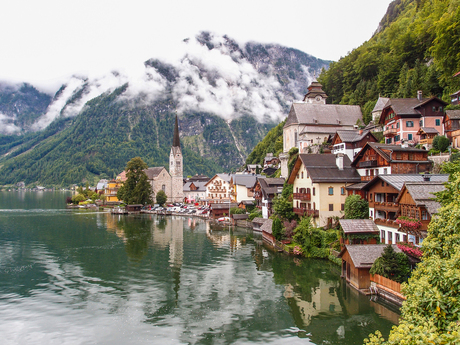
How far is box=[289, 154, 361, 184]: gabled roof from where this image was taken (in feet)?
137

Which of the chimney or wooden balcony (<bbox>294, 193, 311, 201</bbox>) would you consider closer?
the chimney

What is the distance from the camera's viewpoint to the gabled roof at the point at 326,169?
41.8 meters

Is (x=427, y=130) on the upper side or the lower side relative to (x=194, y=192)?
upper

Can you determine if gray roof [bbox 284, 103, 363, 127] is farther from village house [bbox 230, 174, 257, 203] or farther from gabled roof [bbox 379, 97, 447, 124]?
gabled roof [bbox 379, 97, 447, 124]

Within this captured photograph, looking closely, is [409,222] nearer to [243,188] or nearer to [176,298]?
[176,298]

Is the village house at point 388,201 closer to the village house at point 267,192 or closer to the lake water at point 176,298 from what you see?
the lake water at point 176,298

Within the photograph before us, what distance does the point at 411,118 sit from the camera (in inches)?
1853

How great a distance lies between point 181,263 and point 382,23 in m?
135

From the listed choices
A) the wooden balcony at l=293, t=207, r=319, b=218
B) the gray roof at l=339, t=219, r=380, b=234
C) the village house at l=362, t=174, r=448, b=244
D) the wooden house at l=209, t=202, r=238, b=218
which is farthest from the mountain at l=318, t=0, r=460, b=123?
the wooden house at l=209, t=202, r=238, b=218

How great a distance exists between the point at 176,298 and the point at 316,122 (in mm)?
56572

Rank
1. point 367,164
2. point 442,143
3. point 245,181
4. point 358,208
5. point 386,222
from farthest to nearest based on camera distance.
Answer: point 245,181 → point 367,164 → point 442,143 → point 358,208 → point 386,222

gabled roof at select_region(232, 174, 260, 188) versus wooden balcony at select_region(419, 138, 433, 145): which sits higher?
wooden balcony at select_region(419, 138, 433, 145)

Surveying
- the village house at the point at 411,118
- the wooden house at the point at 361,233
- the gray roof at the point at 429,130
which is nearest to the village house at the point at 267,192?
the village house at the point at 411,118

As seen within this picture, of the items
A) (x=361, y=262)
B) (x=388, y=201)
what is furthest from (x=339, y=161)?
(x=361, y=262)
